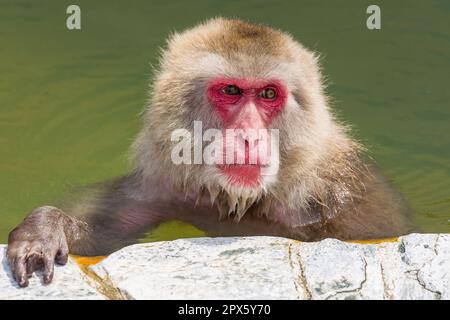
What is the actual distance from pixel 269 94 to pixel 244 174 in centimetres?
71

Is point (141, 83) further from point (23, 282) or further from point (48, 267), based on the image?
point (23, 282)

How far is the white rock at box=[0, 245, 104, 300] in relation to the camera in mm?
4703

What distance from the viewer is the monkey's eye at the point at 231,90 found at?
618 centimetres

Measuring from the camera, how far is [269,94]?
6.22 meters

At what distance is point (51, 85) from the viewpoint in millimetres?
10211

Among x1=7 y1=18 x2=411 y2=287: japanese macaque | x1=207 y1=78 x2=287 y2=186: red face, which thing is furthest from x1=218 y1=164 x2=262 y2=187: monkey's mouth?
x1=207 y1=78 x2=287 y2=186: red face

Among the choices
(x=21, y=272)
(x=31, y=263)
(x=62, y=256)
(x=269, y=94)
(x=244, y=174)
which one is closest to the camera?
(x=21, y=272)

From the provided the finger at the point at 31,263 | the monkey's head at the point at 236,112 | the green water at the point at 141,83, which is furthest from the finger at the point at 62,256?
the green water at the point at 141,83

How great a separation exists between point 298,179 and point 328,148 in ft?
1.33

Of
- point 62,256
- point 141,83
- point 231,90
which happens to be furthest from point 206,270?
point 141,83

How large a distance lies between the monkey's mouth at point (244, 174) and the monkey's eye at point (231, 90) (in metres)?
0.59

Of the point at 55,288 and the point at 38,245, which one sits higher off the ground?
the point at 38,245
